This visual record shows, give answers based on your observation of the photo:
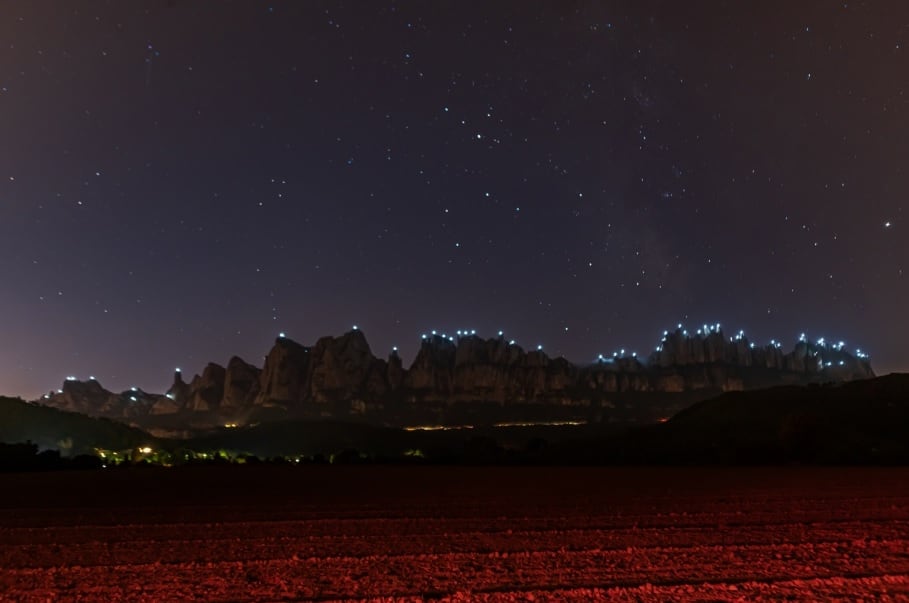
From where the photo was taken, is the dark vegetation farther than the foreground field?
Yes

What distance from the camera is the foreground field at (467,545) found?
11148mm

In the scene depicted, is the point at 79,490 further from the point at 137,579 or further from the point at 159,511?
the point at 137,579

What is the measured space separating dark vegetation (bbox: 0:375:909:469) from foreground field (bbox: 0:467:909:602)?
28379mm

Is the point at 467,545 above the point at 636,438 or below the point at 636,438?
above

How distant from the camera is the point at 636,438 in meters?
82.1

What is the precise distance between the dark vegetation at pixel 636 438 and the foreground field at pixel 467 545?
2838cm

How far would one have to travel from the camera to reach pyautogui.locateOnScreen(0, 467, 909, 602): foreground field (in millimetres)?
11148

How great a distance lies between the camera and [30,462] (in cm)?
5056

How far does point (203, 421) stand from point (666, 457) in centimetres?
15702

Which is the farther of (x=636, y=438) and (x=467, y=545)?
(x=636, y=438)

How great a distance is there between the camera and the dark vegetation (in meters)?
55.9

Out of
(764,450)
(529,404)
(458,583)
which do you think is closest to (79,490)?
(458,583)

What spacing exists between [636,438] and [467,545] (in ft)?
234

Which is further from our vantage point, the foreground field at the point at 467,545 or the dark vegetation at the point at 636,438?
the dark vegetation at the point at 636,438
